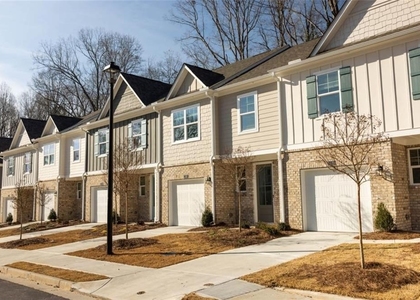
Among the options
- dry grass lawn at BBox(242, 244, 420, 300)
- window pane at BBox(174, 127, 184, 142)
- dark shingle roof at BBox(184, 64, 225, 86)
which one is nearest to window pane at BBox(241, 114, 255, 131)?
dark shingle roof at BBox(184, 64, 225, 86)

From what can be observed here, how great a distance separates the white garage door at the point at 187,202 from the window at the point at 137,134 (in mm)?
3088

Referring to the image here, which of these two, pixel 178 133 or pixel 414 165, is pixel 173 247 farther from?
pixel 414 165

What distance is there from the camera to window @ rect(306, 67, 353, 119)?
41.2 feet

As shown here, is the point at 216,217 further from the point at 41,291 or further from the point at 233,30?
the point at 233,30

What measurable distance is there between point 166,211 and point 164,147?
305 centimetres

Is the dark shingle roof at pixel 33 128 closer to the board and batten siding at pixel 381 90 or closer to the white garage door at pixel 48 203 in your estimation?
the white garage door at pixel 48 203

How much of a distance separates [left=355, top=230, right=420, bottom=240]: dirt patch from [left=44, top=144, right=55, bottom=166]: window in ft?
71.9

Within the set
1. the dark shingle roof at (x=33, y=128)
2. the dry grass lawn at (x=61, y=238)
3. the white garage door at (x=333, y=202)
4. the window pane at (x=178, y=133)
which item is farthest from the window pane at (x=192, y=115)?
the dark shingle roof at (x=33, y=128)

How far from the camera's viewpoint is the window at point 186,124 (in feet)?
57.4

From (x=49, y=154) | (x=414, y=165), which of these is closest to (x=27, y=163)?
(x=49, y=154)

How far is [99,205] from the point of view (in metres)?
22.7

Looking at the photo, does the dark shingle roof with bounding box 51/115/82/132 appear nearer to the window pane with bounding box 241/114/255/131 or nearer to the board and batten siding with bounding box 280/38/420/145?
the window pane with bounding box 241/114/255/131

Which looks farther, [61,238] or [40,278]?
[61,238]

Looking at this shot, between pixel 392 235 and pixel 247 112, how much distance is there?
736cm
